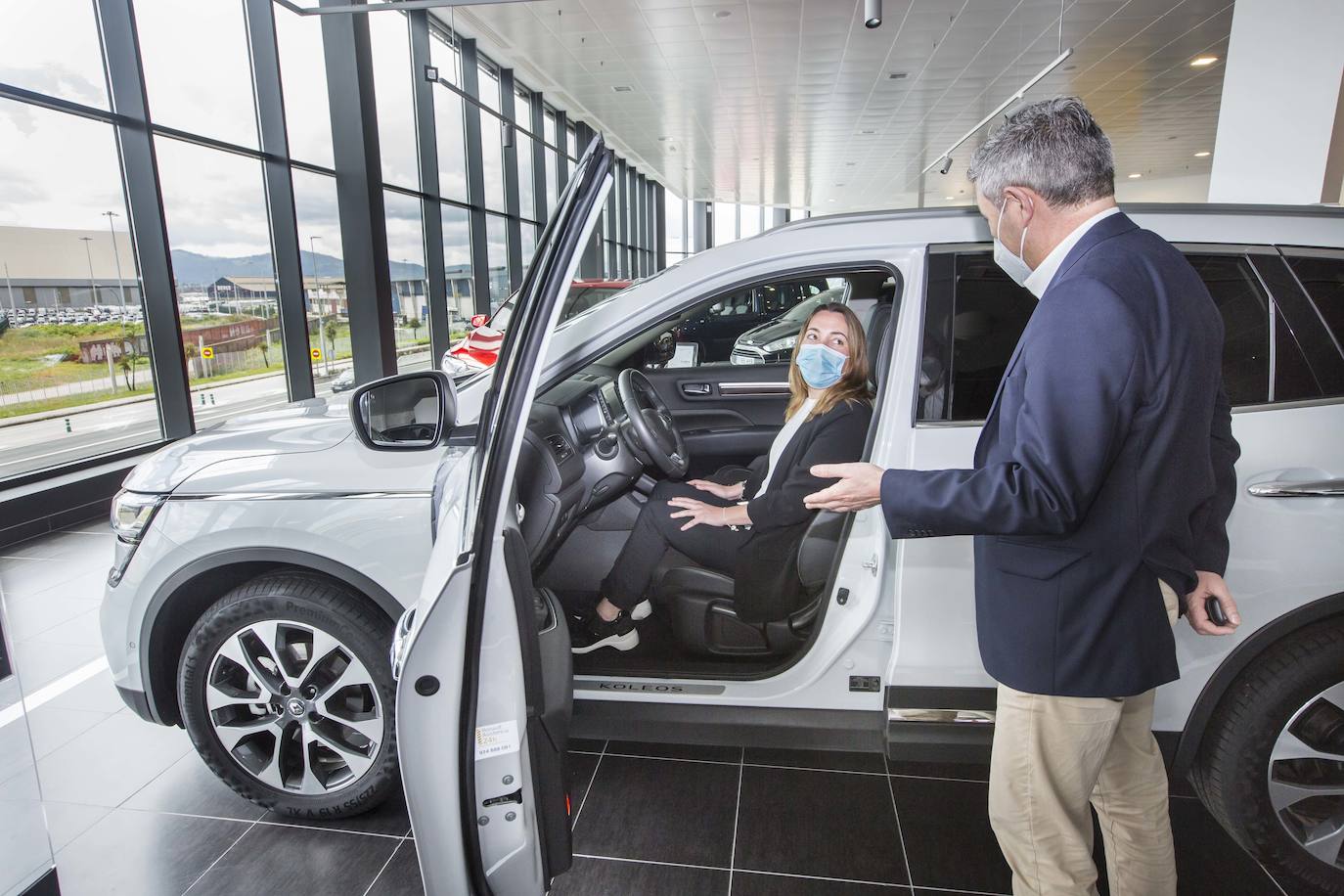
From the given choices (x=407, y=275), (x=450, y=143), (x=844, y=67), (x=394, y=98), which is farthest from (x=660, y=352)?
(x=844, y=67)

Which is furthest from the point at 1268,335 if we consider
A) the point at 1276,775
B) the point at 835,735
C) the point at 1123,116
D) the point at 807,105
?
the point at 1123,116

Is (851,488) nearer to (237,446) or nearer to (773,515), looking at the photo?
(773,515)

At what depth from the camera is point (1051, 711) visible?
1.27 meters

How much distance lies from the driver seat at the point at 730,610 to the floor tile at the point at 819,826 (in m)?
0.40

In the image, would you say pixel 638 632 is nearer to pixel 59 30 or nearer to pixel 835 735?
pixel 835 735

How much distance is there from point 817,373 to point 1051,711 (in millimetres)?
1059

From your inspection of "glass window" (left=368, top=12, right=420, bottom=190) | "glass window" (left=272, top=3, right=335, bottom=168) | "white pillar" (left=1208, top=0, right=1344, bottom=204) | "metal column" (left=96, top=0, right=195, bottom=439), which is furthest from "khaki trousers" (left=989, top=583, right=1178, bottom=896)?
"glass window" (left=368, top=12, right=420, bottom=190)

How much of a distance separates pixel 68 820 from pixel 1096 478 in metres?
2.66

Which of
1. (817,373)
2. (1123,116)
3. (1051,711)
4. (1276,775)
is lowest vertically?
(1276,775)

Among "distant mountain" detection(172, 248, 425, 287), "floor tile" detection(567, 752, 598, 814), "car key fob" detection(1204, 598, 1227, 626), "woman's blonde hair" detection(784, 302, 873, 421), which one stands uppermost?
"distant mountain" detection(172, 248, 425, 287)

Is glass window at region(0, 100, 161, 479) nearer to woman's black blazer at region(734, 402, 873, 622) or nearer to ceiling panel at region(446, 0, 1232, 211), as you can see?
ceiling panel at region(446, 0, 1232, 211)

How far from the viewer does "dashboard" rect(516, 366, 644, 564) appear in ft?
6.56

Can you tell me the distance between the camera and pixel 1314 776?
1.66 m

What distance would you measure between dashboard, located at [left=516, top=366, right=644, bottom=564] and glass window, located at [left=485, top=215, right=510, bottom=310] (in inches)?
370
